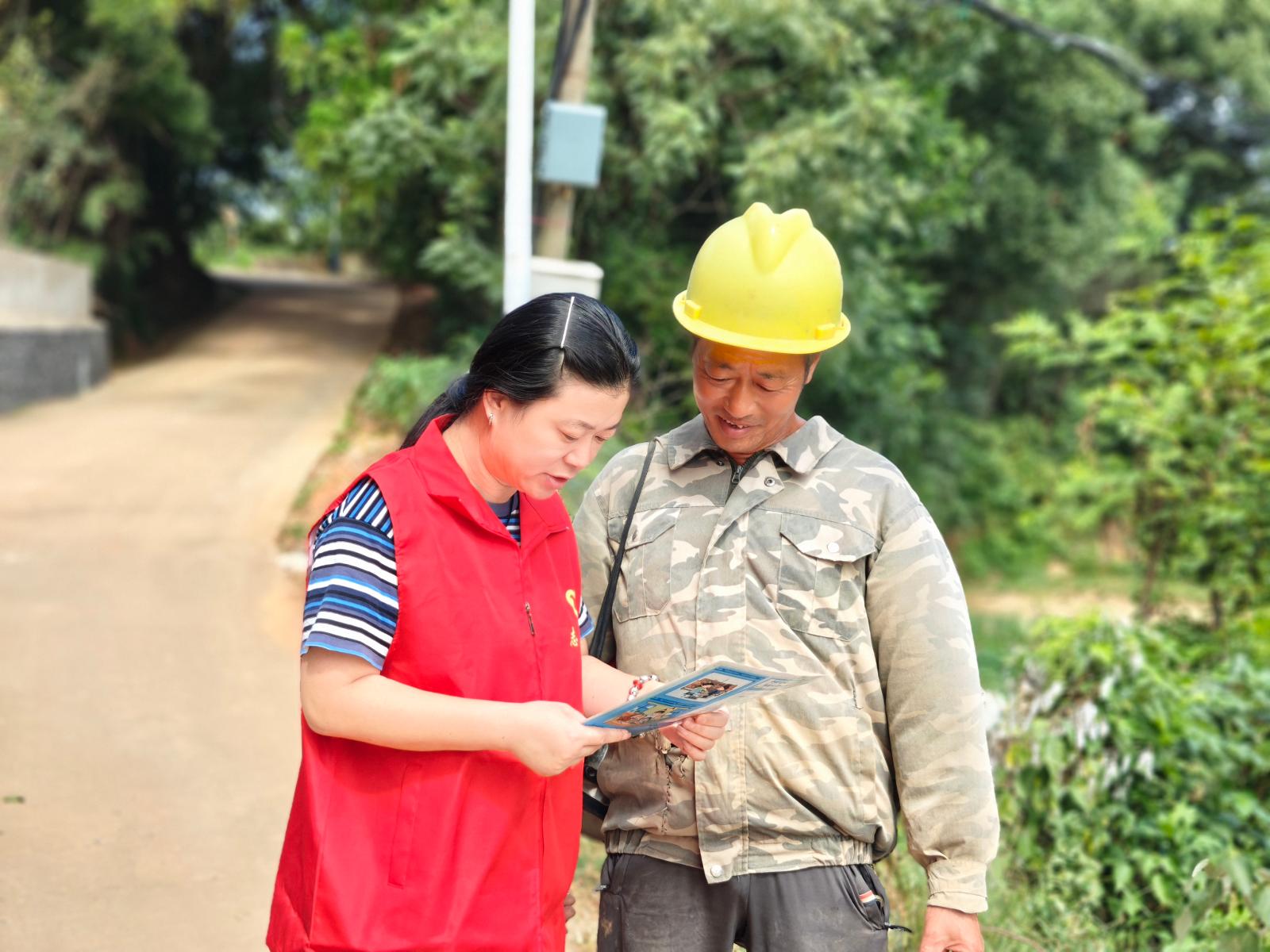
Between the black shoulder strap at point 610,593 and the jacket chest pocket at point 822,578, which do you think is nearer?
the jacket chest pocket at point 822,578

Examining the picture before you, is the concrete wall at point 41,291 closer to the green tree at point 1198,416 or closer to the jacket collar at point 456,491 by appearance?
the green tree at point 1198,416

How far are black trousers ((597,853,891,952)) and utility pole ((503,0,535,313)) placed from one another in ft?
10.2

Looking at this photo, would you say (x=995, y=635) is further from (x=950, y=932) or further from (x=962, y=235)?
(x=950, y=932)

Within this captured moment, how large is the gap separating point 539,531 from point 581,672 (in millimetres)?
253

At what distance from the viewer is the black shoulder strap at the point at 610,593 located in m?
2.36

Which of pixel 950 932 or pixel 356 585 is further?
pixel 950 932

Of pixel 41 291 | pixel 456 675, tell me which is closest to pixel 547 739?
pixel 456 675

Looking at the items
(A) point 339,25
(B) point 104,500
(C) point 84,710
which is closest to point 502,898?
(C) point 84,710

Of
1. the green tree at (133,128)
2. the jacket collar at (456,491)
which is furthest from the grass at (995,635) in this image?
the green tree at (133,128)

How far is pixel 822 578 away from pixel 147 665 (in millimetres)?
5366

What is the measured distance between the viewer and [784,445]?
2285 mm

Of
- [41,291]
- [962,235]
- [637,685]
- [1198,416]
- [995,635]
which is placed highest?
[637,685]

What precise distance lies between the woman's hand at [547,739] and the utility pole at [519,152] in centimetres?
341

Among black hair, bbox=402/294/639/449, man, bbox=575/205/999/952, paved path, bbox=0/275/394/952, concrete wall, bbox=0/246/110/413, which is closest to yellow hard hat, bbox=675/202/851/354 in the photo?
man, bbox=575/205/999/952
